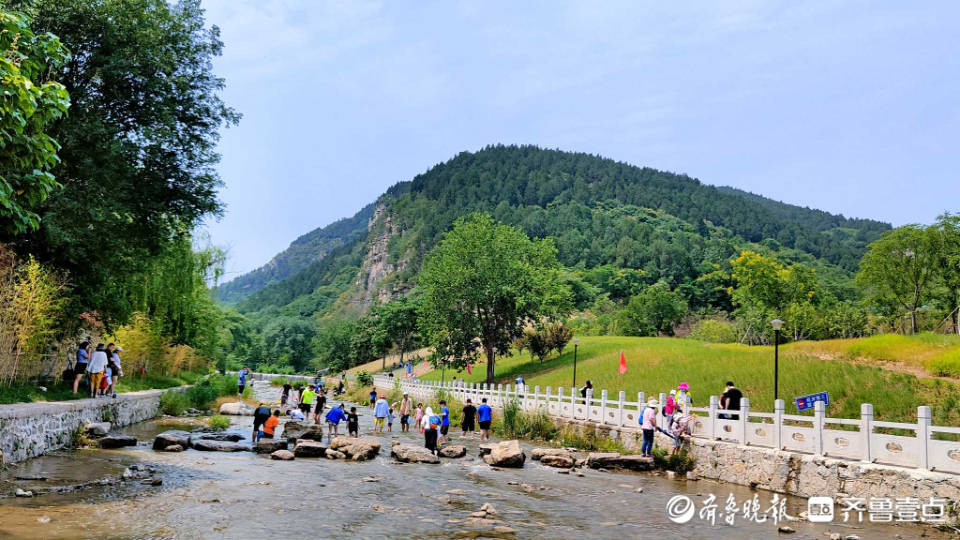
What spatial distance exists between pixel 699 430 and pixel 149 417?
22.4 metres

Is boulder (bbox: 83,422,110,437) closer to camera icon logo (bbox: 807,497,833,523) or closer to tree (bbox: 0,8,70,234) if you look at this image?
tree (bbox: 0,8,70,234)

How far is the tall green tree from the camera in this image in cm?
1872

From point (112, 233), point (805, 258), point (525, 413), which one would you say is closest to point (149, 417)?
point (112, 233)

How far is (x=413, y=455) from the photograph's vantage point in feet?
61.9

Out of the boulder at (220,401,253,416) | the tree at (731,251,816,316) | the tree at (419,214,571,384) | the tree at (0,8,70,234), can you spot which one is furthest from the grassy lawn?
the tree at (731,251,816,316)

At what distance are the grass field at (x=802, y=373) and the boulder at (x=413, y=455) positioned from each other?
1310 centimetres

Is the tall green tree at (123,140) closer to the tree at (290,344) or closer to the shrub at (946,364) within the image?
the shrub at (946,364)

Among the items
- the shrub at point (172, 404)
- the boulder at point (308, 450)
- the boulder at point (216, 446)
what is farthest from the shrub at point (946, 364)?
the shrub at point (172, 404)

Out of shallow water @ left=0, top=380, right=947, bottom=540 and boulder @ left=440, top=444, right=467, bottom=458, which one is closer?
shallow water @ left=0, top=380, right=947, bottom=540

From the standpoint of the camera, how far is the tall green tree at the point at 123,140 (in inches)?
737

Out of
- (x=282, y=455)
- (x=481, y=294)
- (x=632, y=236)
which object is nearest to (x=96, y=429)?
(x=282, y=455)

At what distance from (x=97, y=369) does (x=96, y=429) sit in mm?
3443

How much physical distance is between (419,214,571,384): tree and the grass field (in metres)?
4.93

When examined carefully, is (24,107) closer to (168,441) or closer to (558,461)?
(168,441)
